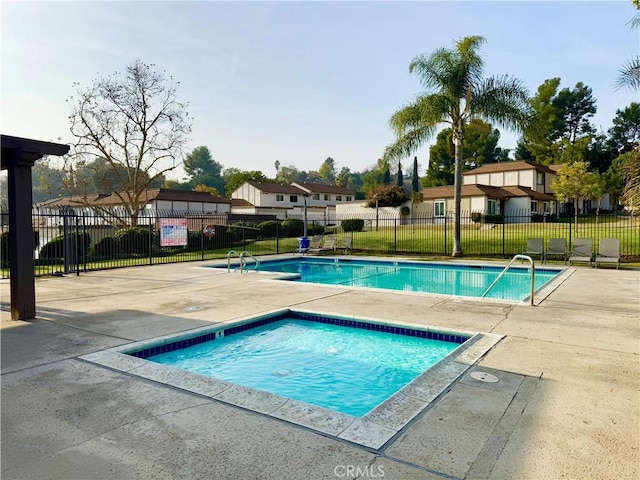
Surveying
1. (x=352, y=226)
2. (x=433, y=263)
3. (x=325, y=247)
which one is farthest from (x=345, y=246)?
(x=352, y=226)

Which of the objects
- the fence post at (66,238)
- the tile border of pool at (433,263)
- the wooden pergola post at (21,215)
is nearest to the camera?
the wooden pergola post at (21,215)

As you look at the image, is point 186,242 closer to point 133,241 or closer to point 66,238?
point 133,241

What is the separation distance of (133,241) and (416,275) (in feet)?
46.5

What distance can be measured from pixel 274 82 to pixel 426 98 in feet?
21.2

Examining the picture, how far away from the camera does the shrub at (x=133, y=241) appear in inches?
804

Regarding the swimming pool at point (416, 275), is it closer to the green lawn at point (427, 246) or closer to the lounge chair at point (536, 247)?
the lounge chair at point (536, 247)

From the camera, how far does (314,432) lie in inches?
118

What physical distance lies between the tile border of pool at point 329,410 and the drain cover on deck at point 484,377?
129mm

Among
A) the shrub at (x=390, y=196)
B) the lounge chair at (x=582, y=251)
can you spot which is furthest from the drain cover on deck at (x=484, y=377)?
the shrub at (x=390, y=196)

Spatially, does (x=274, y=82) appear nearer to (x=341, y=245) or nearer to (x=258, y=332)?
(x=341, y=245)

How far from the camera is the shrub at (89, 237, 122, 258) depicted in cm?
1992

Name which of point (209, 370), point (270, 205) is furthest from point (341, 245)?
point (270, 205)

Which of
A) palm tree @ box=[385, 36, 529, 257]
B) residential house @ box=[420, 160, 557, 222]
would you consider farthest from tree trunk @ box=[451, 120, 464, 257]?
residential house @ box=[420, 160, 557, 222]

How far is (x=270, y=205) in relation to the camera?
50.2 m
